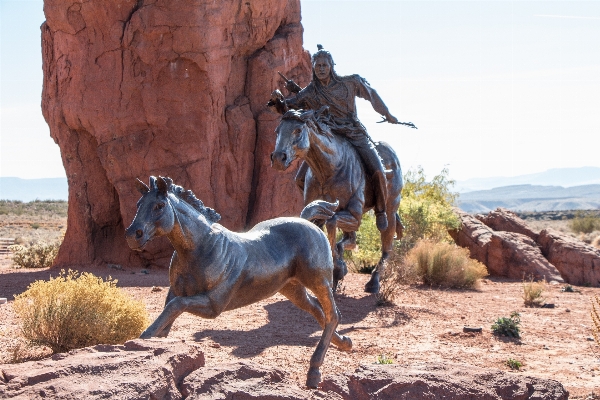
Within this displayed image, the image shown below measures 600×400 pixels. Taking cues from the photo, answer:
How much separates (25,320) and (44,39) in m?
11.0

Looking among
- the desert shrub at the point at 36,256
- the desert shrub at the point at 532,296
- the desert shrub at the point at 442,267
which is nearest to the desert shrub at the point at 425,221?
the desert shrub at the point at 442,267

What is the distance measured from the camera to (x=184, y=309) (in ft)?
15.7

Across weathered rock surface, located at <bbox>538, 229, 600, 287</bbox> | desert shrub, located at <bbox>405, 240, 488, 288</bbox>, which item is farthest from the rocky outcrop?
desert shrub, located at <bbox>405, 240, 488, 288</bbox>

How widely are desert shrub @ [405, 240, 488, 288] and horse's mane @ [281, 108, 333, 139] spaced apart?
18.3 ft

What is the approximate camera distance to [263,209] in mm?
16391

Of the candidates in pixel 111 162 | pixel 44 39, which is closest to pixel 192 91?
pixel 111 162

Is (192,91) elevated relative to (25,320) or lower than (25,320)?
elevated

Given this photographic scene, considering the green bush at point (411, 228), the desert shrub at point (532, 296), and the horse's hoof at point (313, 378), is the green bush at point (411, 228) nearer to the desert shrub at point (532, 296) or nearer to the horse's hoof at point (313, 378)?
the desert shrub at point (532, 296)

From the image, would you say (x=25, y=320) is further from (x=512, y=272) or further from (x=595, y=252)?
(x=595, y=252)

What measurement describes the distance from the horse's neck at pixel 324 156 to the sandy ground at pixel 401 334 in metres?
1.99

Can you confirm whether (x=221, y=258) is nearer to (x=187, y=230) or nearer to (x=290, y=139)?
(x=187, y=230)

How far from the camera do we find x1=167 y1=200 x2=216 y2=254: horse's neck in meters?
4.89

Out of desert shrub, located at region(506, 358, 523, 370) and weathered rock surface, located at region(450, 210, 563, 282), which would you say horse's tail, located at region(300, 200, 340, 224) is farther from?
weathered rock surface, located at region(450, 210, 563, 282)

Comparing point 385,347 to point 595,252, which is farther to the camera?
point 595,252
